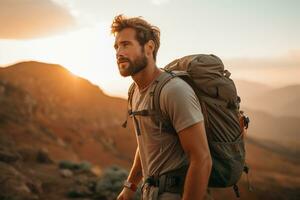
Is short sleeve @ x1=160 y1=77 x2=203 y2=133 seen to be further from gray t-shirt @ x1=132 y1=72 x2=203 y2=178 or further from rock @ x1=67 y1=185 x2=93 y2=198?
rock @ x1=67 y1=185 x2=93 y2=198

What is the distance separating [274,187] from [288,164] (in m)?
15.7

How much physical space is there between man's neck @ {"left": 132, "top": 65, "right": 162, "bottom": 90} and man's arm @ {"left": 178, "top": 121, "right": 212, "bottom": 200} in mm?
542

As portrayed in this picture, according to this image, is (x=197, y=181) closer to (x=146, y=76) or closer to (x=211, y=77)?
(x=211, y=77)

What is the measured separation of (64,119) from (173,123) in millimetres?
35377

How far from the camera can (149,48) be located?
8.89 ft

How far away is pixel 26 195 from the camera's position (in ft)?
33.9

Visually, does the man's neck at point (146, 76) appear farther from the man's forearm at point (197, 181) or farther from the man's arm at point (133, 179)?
the man's arm at point (133, 179)

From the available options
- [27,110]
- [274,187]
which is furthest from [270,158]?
[27,110]

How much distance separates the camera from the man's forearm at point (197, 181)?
219 cm

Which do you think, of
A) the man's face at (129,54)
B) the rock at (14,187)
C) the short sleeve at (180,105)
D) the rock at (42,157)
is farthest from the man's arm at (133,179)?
the rock at (42,157)

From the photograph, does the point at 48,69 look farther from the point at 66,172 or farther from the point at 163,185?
the point at 163,185

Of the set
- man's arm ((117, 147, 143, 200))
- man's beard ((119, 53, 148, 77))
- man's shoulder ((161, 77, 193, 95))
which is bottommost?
man's arm ((117, 147, 143, 200))

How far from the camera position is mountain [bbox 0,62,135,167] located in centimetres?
2491

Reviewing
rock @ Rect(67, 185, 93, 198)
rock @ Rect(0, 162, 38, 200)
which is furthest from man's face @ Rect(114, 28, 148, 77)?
rock @ Rect(67, 185, 93, 198)
